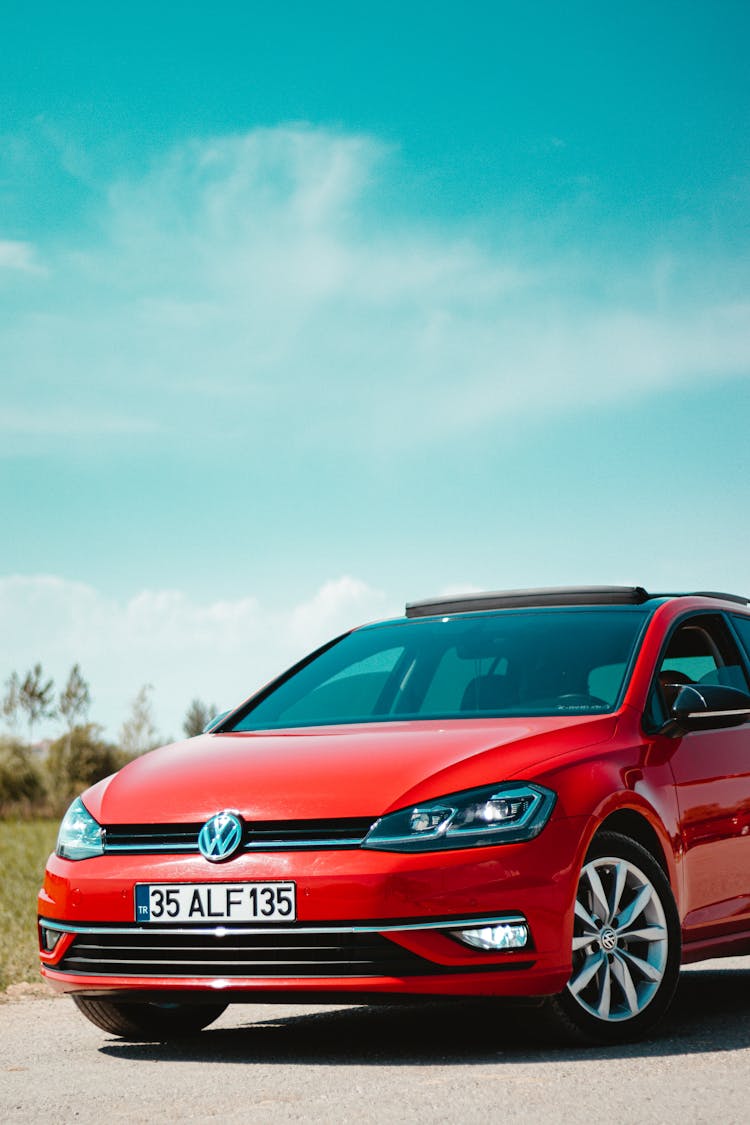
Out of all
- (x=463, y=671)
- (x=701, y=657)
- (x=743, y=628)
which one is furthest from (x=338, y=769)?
(x=743, y=628)

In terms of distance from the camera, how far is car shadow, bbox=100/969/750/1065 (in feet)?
18.7

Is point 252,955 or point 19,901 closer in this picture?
point 252,955

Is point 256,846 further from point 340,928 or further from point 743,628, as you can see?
point 743,628

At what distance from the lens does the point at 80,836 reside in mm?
6082

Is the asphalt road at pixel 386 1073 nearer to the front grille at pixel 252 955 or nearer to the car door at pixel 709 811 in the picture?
the front grille at pixel 252 955

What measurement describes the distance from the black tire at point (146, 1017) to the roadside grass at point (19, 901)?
310cm

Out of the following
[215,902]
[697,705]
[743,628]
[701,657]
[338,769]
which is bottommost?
[215,902]

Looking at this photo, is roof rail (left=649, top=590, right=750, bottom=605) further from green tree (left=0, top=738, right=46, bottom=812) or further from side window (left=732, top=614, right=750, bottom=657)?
green tree (left=0, top=738, right=46, bottom=812)

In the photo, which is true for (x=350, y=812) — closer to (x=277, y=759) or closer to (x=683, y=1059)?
(x=277, y=759)

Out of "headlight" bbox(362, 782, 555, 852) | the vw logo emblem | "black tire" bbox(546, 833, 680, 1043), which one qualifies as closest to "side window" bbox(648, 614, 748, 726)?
"black tire" bbox(546, 833, 680, 1043)

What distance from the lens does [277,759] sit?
6.05 meters

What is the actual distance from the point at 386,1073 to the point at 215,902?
809mm

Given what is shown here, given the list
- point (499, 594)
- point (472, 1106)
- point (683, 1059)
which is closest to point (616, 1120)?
point (472, 1106)

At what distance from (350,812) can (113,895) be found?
3.13ft
